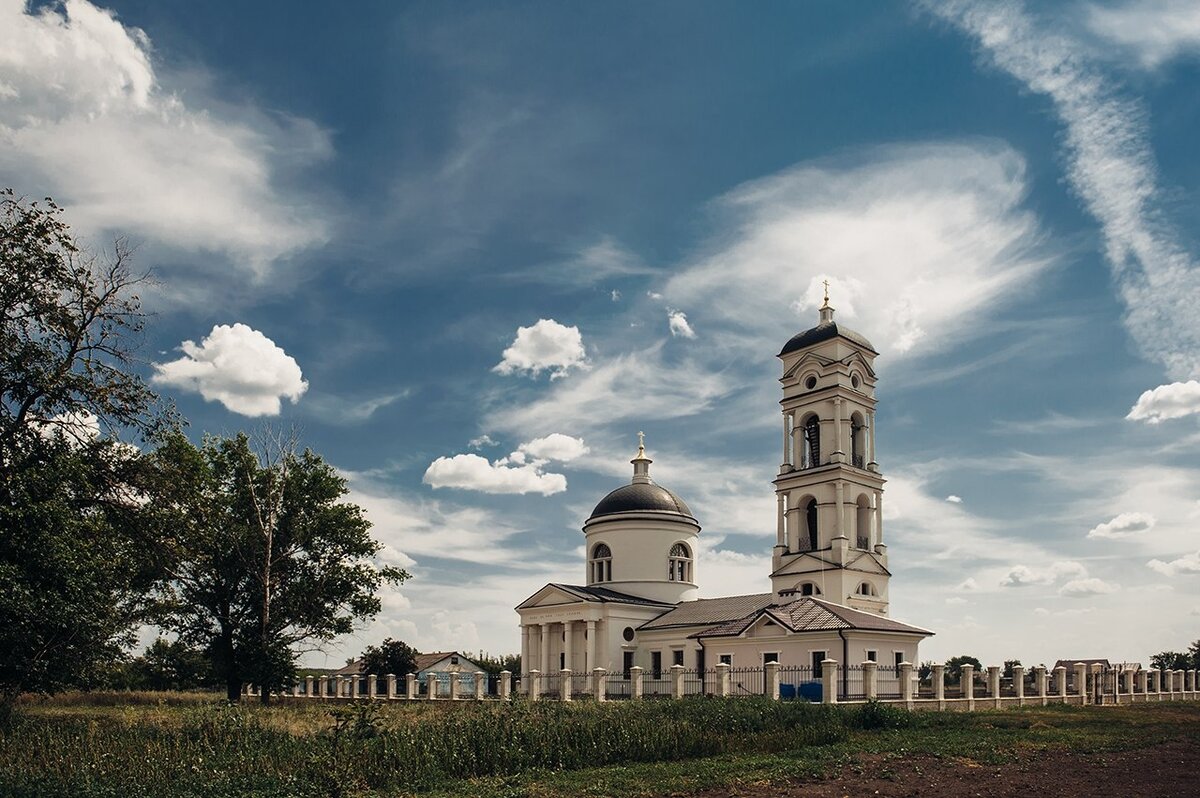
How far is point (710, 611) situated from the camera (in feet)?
165

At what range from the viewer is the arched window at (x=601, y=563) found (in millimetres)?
56500

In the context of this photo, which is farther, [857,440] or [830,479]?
[857,440]

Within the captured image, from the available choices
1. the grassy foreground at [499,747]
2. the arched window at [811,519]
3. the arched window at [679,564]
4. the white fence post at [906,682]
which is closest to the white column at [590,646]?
the arched window at [679,564]

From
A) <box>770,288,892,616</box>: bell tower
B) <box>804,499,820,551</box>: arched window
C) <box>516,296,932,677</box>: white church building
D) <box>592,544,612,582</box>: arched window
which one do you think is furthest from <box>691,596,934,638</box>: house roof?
<box>592,544,612,582</box>: arched window

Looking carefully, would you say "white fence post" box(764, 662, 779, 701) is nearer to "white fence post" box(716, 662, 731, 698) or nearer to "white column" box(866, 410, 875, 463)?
"white fence post" box(716, 662, 731, 698)

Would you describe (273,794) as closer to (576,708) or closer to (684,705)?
(576,708)

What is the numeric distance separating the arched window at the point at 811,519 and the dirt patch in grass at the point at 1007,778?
30.4m

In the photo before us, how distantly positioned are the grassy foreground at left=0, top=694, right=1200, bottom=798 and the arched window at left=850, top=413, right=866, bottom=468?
84.1ft

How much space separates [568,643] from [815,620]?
16.5m

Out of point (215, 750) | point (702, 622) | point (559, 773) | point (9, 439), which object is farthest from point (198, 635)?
point (559, 773)

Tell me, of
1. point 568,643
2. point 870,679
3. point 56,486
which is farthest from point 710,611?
point 56,486

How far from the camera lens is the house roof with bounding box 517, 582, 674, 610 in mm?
51656

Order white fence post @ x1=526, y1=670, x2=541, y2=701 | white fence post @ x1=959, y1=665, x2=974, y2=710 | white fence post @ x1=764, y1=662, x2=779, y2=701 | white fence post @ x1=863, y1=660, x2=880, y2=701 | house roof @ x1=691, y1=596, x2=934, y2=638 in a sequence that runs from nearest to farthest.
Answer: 1. white fence post @ x1=863, y1=660, x2=880, y2=701
2. white fence post @ x1=764, y1=662, x2=779, y2=701
3. white fence post @ x1=959, y1=665, x2=974, y2=710
4. house roof @ x1=691, y1=596, x2=934, y2=638
5. white fence post @ x1=526, y1=670, x2=541, y2=701

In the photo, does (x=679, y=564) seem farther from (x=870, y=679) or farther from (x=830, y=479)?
(x=870, y=679)
